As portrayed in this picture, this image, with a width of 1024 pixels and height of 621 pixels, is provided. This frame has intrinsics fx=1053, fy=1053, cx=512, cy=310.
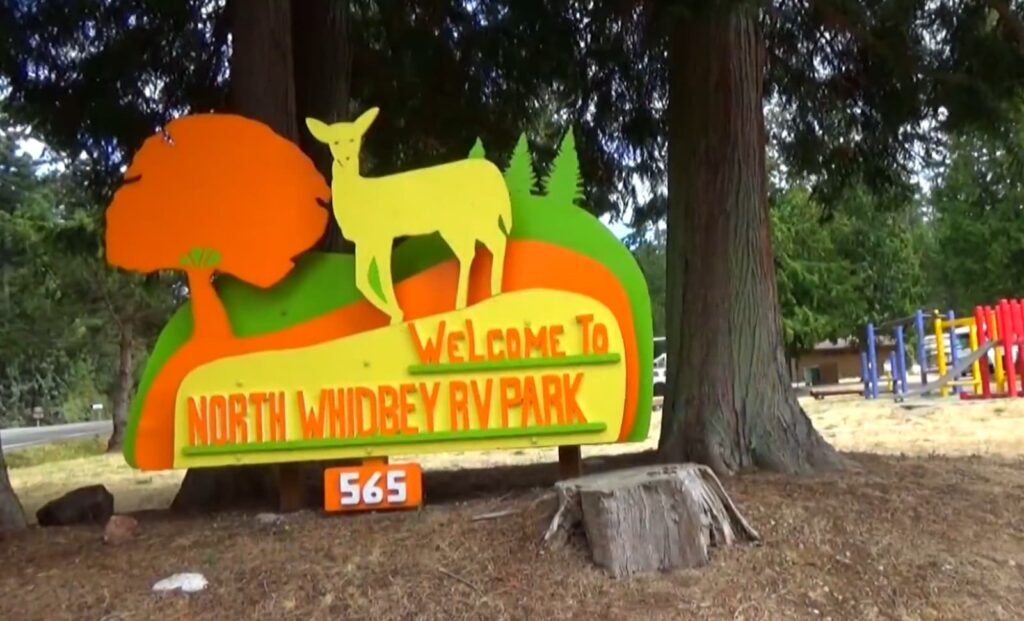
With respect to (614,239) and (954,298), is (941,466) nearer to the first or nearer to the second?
(614,239)

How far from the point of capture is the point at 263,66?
8.41m

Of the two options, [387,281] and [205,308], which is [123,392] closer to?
[205,308]

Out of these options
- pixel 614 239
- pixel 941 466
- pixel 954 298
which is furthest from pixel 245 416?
pixel 954 298

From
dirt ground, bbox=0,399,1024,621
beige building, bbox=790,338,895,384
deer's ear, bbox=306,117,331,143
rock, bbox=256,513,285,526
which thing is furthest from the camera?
beige building, bbox=790,338,895,384

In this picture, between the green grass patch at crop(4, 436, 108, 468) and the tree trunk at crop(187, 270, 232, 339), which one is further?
the green grass patch at crop(4, 436, 108, 468)

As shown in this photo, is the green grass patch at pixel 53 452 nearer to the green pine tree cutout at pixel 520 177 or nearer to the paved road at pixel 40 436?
the paved road at pixel 40 436

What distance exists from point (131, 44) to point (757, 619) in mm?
→ 7824

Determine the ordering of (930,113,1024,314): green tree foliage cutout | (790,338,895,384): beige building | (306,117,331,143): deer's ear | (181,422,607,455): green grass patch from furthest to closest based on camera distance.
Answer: (790,338,895,384): beige building → (930,113,1024,314): green tree foliage cutout → (306,117,331,143): deer's ear → (181,422,607,455): green grass patch

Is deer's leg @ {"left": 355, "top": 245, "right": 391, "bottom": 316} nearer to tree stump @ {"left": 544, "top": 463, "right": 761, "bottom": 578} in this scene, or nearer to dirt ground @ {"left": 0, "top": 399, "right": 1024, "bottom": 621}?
dirt ground @ {"left": 0, "top": 399, "right": 1024, "bottom": 621}

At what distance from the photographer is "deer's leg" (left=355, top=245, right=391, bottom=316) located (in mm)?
7020

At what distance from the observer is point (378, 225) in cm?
707

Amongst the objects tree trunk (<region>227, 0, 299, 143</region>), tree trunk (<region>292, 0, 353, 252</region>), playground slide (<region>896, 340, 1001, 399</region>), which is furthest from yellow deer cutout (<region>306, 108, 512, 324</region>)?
playground slide (<region>896, 340, 1001, 399</region>)

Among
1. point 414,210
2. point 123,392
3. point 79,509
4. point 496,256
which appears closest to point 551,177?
point 496,256

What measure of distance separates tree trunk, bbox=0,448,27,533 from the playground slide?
1828 cm
